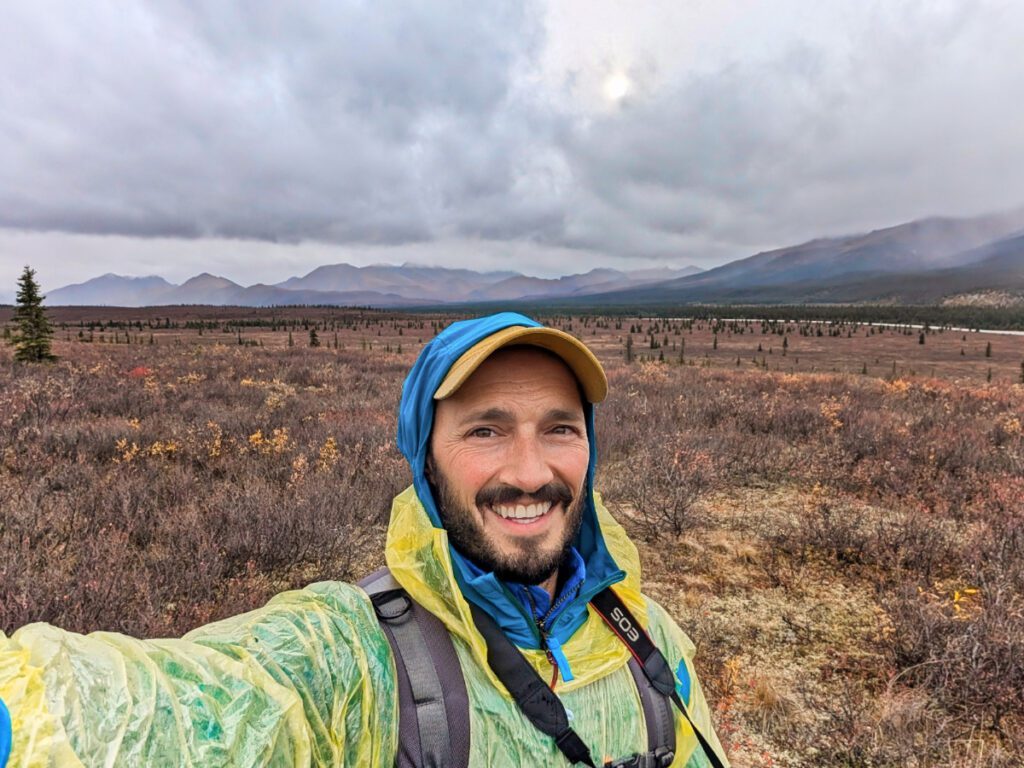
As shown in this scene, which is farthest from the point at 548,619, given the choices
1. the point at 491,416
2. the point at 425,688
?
the point at 491,416

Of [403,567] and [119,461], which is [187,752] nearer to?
[403,567]

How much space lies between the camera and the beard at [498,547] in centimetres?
138

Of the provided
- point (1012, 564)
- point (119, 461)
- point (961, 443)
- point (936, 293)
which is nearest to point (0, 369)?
point (119, 461)

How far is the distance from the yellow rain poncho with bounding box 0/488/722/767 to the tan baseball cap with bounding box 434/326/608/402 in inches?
16.3

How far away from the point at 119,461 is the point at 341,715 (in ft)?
19.9

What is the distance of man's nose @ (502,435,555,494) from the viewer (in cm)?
138

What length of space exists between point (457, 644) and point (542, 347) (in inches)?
33.6

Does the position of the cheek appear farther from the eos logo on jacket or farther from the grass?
the grass

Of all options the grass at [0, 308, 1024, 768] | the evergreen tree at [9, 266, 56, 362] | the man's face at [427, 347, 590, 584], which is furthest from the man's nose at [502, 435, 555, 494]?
the evergreen tree at [9, 266, 56, 362]

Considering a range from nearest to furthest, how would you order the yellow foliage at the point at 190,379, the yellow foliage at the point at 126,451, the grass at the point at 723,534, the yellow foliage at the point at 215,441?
the grass at the point at 723,534
the yellow foliage at the point at 126,451
the yellow foliage at the point at 215,441
the yellow foliage at the point at 190,379

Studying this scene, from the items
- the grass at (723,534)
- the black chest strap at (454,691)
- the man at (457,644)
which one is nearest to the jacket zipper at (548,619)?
the man at (457,644)

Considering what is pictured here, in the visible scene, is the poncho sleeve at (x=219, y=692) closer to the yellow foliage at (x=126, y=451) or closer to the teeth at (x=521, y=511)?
the teeth at (x=521, y=511)

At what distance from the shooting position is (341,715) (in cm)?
102

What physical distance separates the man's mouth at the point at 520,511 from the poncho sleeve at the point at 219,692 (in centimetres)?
42
